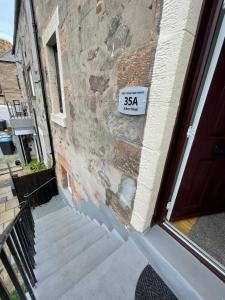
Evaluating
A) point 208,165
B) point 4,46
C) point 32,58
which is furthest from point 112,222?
point 4,46

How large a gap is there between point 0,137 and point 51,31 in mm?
9029

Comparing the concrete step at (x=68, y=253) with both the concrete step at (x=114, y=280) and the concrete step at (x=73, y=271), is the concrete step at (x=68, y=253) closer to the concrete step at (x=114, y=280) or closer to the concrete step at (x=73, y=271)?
the concrete step at (x=73, y=271)

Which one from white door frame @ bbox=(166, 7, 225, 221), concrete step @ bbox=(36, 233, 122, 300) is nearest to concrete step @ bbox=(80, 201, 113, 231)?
concrete step @ bbox=(36, 233, 122, 300)

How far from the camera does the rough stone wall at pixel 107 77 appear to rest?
1116 millimetres

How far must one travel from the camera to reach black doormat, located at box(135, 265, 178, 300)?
3.64ft

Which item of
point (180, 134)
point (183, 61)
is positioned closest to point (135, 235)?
point (180, 134)

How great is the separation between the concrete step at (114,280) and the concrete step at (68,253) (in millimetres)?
545

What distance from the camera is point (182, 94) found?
1058 millimetres

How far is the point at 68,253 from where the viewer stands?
5.98 feet

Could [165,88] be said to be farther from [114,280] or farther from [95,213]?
[95,213]

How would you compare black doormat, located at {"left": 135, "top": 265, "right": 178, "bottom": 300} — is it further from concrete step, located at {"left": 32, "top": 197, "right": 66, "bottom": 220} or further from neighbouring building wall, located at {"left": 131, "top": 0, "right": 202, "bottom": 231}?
concrete step, located at {"left": 32, "top": 197, "right": 66, "bottom": 220}

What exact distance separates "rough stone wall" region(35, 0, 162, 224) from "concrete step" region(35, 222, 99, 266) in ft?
1.54

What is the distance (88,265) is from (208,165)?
159 centimetres

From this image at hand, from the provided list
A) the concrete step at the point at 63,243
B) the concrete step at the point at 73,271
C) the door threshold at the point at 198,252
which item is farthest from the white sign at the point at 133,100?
the concrete step at the point at 63,243
